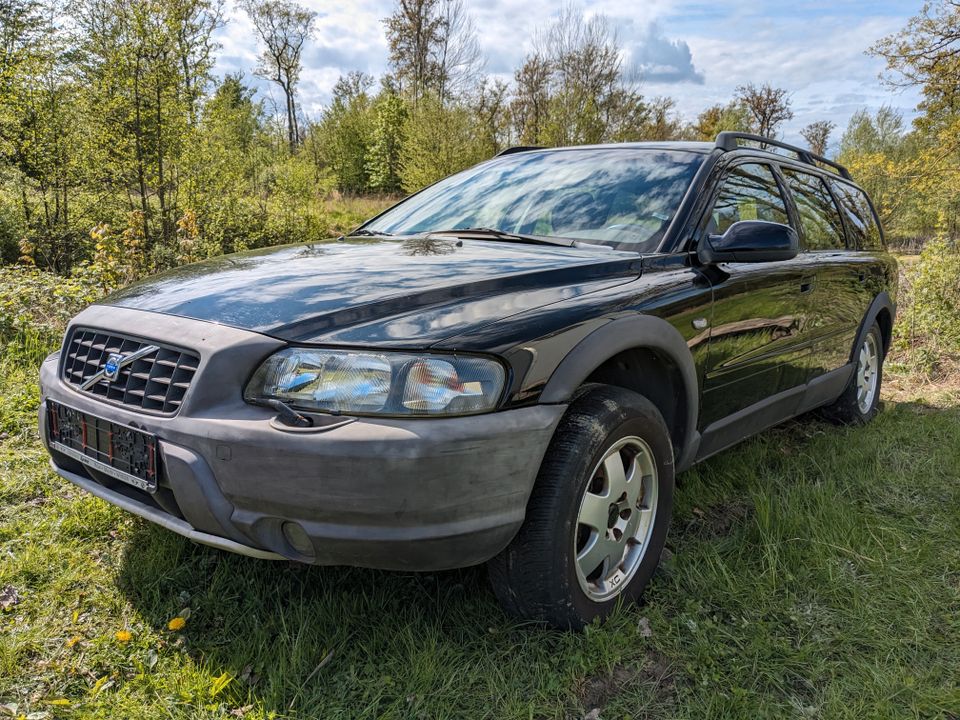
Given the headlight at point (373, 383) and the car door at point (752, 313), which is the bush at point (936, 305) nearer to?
the car door at point (752, 313)

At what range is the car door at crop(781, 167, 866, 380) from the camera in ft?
11.9

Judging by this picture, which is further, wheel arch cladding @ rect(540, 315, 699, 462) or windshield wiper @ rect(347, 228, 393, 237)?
windshield wiper @ rect(347, 228, 393, 237)

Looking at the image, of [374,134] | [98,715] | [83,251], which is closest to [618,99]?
[374,134]

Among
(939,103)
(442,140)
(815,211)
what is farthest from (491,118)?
(815,211)

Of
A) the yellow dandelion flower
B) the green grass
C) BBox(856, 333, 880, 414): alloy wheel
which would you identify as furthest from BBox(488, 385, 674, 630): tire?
BBox(856, 333, 880, 414): alloy wheel

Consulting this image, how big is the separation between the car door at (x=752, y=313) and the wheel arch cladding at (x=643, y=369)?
0.53ft

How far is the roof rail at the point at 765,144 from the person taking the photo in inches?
128

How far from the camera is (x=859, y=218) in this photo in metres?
4.53

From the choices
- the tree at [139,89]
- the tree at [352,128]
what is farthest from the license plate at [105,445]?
the tree at [352,128]

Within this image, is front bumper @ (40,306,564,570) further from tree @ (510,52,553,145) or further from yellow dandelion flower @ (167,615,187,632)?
tree @ (510,52,553,145)

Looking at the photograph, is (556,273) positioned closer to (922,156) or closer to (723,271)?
(723,271)

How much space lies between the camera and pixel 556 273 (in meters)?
2.26

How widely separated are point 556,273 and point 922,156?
45.5 ft

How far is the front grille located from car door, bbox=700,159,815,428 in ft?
6.23
